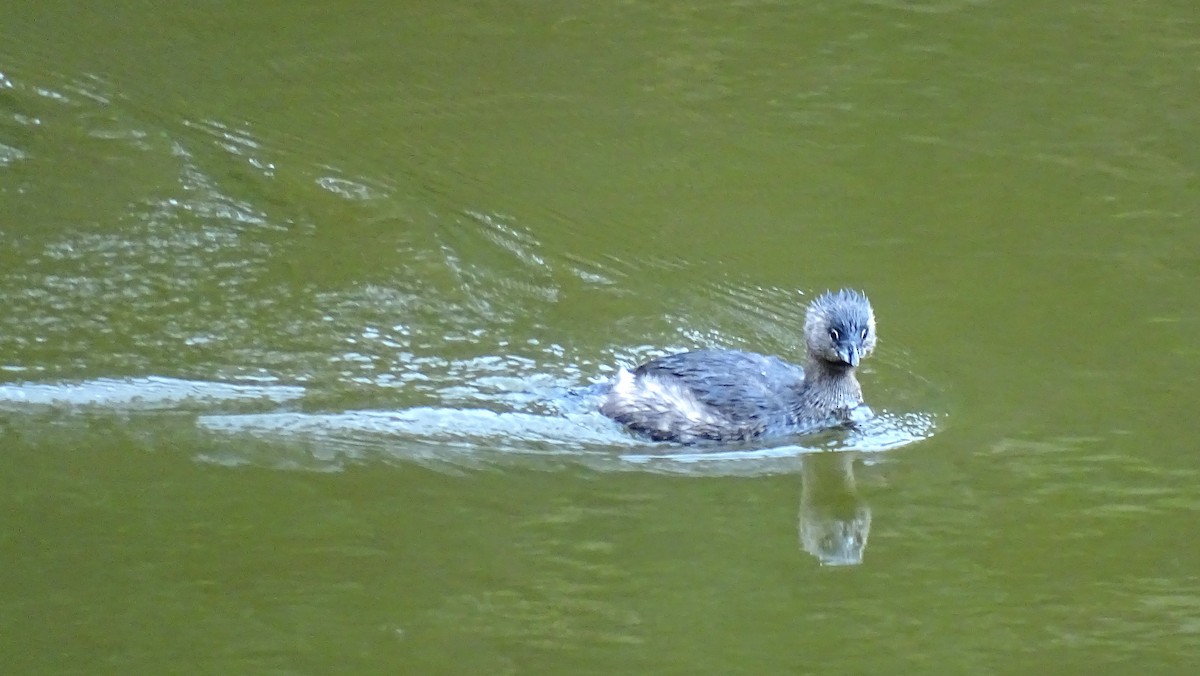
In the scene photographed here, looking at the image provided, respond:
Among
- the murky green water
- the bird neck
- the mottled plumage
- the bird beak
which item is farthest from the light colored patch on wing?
the bird beak

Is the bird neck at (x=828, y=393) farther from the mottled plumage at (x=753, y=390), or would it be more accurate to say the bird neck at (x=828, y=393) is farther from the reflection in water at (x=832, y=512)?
the reflection in water at (x=832, y=512)

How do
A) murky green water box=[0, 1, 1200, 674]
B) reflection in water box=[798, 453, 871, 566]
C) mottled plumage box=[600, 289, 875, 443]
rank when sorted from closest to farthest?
murky green water box=[0, 1, 1200, 674], reflection in water box=[798, 453, 871, 566], mottled plumage box=[600, 289, 875, 443]

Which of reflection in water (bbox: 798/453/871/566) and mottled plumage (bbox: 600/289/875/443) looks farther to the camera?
mottled plumage (bbox: 600/289/875/443)

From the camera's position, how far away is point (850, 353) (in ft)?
27.6

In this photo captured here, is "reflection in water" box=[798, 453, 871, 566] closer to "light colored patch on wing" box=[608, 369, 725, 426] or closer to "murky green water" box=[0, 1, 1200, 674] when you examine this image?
"murky green water" box=[0, 1, 1200, 674]

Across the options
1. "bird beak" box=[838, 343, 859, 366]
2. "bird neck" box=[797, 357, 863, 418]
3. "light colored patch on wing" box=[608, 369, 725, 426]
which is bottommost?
"light colored patch on wing" box=[608, 369, 725, 426]

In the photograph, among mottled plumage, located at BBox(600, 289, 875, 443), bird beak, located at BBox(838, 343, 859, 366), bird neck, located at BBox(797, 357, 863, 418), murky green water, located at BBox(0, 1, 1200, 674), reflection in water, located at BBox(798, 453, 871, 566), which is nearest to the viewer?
murky green water, located at BBox(0, 1, 1200, 674)

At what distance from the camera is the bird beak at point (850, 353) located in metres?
8.40

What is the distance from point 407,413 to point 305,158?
10.3ft

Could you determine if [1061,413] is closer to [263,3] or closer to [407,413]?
[407,413]

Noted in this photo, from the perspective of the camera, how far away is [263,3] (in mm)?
13812

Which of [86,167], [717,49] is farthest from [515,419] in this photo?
[717,49]

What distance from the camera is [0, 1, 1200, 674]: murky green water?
660 cm

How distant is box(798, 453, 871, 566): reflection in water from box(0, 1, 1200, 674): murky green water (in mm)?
24
